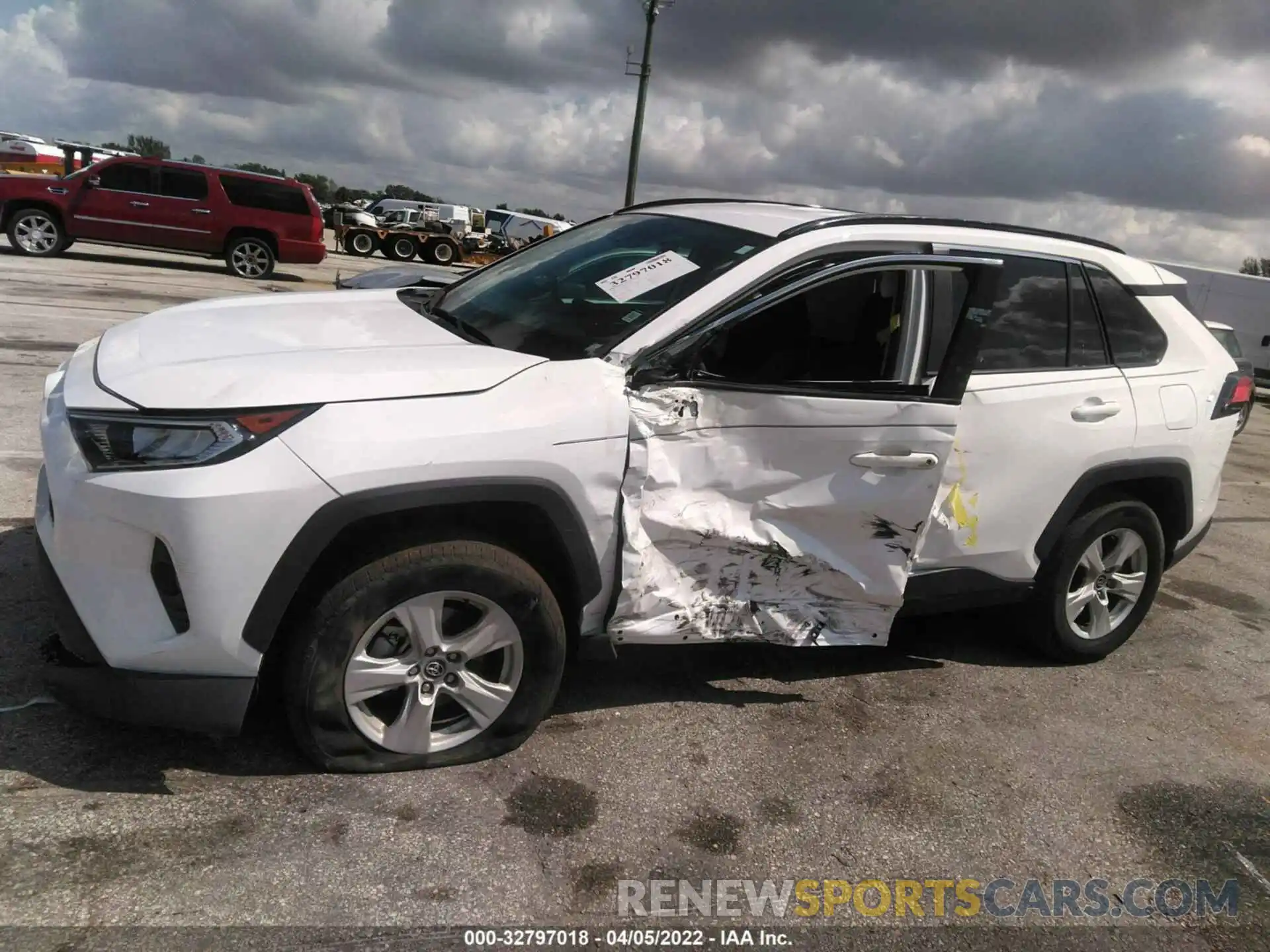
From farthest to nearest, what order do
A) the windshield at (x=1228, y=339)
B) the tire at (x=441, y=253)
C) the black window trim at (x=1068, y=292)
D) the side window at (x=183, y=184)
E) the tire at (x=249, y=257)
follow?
the tire at (x=441, y=253) < the tire at (x=249, y=257) < the side window at (x=183, y=184) < the windshield at (x=1228, y=339) < the black window trim at (x=1068, y=292)

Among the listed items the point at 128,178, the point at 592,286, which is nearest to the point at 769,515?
the point at 592,286

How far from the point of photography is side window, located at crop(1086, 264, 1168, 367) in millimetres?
4117

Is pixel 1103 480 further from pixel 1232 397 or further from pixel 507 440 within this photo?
pixel 507 440

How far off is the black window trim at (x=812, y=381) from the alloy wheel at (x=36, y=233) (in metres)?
16.2

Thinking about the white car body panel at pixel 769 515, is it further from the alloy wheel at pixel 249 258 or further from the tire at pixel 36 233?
the tire at pixel 36 233

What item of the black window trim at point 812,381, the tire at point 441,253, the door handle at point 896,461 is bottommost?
the tire at point 441,253

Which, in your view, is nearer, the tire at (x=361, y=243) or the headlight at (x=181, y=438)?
the headlight at (x=181, y=438)

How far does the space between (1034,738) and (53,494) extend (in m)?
3.42

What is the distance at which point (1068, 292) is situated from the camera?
401 cm

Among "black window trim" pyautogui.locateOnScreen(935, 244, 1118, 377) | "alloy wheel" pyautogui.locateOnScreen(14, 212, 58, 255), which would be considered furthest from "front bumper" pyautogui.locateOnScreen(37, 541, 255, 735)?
"alloy wheel" pyautogui.locateOnScreen(14, 212, 58, 255)

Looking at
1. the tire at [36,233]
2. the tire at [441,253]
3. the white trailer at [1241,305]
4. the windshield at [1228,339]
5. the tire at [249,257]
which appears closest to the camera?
the windshield at [1228,339]

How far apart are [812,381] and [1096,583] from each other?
6.26 feet

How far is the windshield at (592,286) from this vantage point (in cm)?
320

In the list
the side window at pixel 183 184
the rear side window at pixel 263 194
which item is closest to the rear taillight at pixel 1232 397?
the rear side window at pixel 263 194
